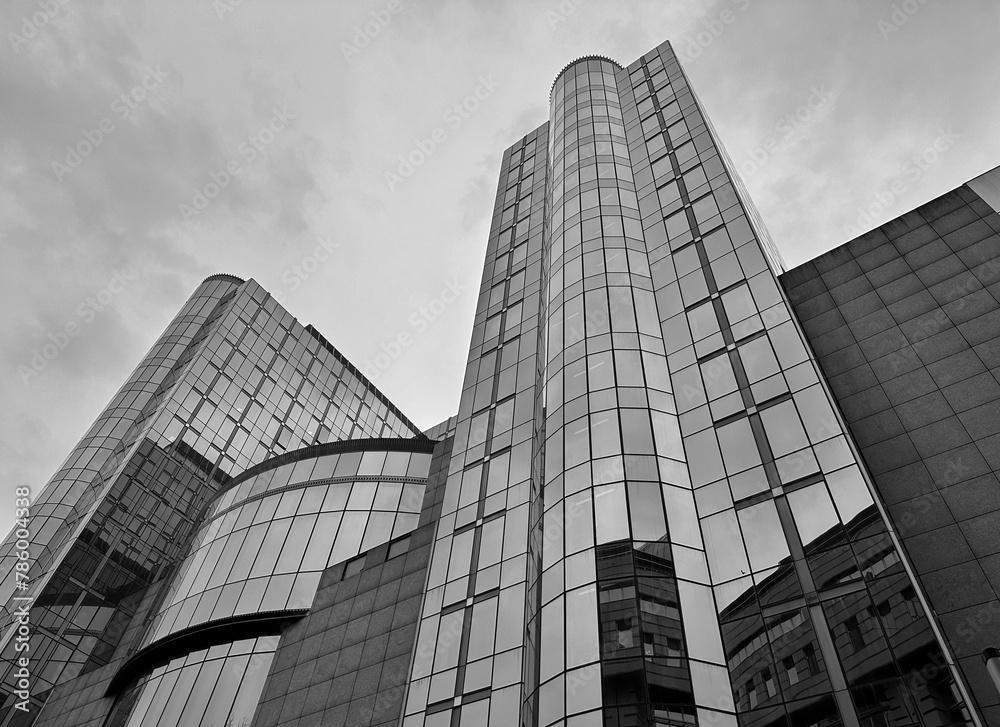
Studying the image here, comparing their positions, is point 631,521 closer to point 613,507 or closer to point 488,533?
point 613,507

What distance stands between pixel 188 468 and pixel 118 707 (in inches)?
1164

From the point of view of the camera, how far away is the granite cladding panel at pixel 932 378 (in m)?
21.0

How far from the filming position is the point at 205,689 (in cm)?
3325

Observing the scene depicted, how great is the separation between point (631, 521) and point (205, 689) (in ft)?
73.6

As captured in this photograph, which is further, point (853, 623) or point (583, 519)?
point (583, 519)

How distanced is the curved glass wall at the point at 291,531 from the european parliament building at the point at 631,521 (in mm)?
190

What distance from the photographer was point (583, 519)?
26016mm

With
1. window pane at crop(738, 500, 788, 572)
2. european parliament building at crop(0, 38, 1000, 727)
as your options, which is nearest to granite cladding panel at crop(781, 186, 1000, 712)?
european parliament building at crop(0, 38, 1000, 727)

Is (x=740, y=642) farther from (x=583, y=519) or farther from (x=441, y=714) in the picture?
(x=441, y=714)

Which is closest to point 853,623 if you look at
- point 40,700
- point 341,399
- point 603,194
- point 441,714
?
point 441,714

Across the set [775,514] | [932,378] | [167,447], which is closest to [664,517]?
[775,514]

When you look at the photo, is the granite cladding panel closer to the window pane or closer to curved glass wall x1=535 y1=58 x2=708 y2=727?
the window pane

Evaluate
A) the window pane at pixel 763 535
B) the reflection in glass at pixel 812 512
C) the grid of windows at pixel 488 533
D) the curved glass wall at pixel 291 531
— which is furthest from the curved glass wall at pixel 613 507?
the curved glass wall at pixel 291 531

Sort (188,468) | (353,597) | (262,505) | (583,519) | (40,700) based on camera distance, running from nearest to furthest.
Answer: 1. (583,519)
2. (353,597)
3. (262,505)
4. (40,700)
5. (188,468)
